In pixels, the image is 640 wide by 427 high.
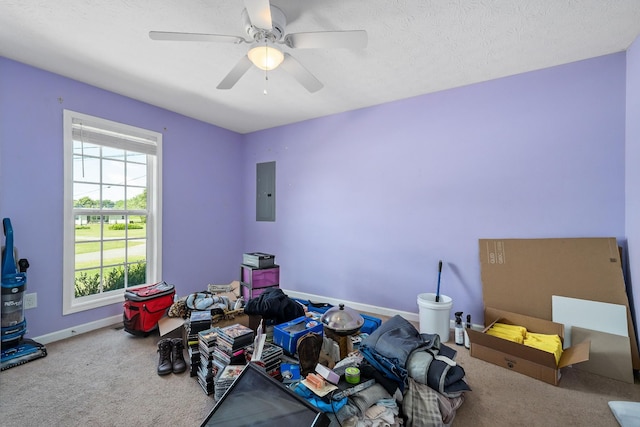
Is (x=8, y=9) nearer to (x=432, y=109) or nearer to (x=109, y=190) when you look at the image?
(x=109, y=190)

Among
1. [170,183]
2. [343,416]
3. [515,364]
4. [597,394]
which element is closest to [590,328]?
[597,394]

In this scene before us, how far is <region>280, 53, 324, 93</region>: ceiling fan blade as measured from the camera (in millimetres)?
1916

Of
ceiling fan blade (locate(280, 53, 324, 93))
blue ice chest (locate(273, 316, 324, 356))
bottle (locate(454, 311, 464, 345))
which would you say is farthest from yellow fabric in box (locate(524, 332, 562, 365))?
ceiling fan blade (locate(280, 53, 324, 93))

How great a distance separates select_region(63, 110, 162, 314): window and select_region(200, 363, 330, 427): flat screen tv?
234 cm

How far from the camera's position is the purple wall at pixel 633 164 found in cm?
201

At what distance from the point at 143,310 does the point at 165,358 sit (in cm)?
69

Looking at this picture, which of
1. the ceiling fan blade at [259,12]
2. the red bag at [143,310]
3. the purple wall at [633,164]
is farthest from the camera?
the red bag at [143,310]

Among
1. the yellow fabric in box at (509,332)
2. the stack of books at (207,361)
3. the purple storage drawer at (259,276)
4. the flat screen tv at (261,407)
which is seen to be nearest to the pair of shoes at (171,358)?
the stack of books at (207,361)

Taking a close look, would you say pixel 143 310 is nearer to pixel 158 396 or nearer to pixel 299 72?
pixel 158 396

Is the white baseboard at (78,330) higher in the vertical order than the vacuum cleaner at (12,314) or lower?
lower

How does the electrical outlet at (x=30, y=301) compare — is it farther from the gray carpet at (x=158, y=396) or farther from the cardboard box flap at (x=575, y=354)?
the cardboard box flap at (x=575, y=354)

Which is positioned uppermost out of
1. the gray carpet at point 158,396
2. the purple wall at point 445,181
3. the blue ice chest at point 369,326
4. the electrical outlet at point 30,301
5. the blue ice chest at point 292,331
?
the purple wall at point 445,181

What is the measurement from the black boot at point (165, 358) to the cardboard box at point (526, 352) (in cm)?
242

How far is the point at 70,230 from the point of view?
2637mm
